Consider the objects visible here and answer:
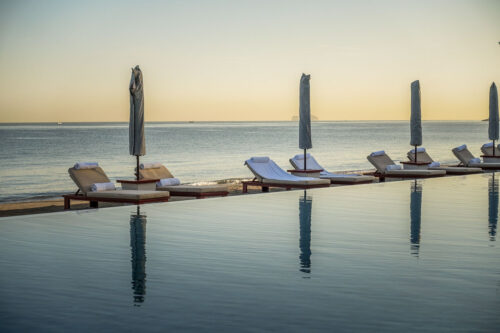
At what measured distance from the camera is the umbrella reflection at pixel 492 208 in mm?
7578

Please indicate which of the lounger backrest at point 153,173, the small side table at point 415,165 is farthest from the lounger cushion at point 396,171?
the lounger backrest at point 153,173

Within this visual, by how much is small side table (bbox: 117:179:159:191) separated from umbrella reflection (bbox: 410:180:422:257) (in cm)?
412

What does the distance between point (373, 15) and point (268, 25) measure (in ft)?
17.2

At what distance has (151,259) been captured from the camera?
6.04 meters

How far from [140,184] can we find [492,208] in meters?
5.31

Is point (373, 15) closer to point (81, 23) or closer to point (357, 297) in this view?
point (81, 23)

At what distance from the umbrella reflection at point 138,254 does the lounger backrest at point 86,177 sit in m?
1.71

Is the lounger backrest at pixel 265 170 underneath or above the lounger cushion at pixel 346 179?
above

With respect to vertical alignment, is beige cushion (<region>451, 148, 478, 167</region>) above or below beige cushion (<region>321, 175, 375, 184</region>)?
above

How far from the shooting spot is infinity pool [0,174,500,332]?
13.9ft

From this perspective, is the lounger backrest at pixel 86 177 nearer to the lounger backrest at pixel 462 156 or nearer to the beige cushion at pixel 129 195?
the beige cushion at pixel 129 195

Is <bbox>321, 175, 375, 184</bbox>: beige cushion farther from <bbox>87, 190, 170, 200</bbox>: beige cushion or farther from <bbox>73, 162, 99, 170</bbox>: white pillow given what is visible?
<bbox>73, 162, 99, 170</bbox>: white pillow

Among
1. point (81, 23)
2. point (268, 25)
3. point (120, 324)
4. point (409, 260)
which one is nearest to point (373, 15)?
point (268, 25)

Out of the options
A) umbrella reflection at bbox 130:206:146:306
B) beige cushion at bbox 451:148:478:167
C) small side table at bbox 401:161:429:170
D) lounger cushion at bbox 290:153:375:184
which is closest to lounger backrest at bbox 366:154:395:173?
small side table at bbox 401:161:429:170
